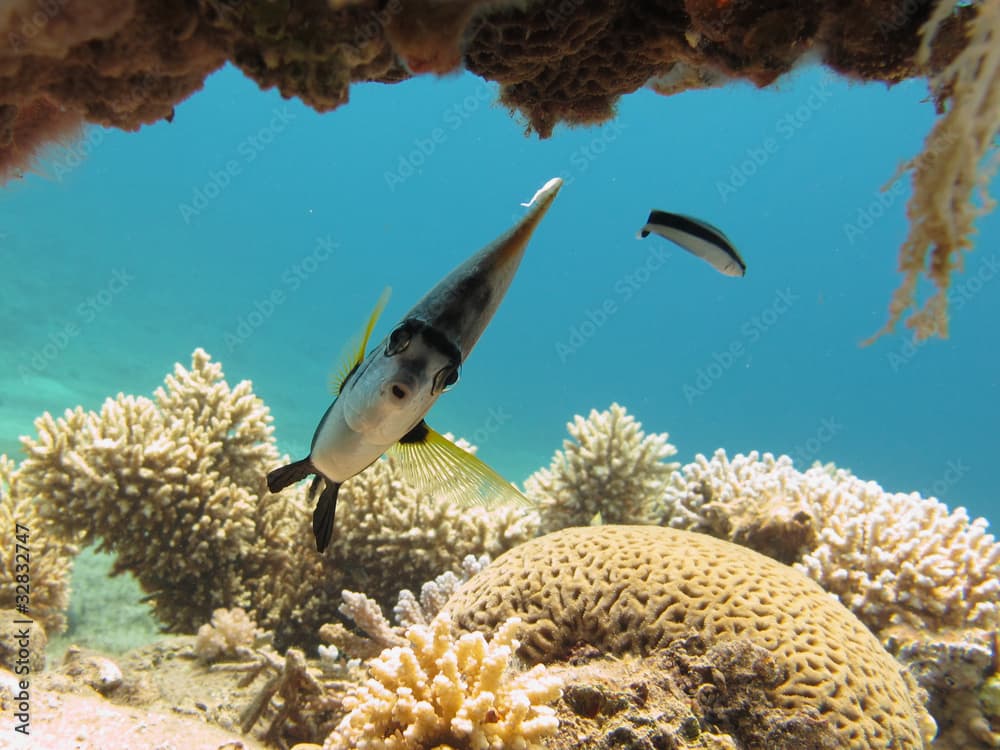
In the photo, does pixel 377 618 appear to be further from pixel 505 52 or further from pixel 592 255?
pixel 592 255

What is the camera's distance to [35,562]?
4297mm

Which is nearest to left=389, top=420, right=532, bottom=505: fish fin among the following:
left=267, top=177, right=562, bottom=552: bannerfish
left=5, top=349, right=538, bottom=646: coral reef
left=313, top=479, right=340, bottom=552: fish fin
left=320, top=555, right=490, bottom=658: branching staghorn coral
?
left=267, top=177, right=562, bottom=552: bannerfish

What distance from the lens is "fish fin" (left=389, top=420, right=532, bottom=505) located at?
5.04ft

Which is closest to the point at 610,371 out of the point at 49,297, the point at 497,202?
the point at 497,202

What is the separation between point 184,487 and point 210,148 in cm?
9510

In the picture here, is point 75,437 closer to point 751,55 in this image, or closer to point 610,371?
point 751,55

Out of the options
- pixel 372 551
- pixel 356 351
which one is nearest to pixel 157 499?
pixel 372 551

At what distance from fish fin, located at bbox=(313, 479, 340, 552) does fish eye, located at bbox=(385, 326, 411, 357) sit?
57 centimetres

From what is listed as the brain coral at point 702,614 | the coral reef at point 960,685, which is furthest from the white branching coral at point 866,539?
the brain coral at point 702,614

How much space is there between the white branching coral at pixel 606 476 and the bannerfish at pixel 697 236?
2.22 m

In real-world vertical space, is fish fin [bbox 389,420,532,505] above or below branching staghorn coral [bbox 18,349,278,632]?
above

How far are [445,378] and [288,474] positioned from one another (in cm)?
67

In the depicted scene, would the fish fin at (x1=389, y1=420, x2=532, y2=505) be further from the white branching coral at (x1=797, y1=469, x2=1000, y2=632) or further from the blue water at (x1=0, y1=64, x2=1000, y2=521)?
the blue water at (x1=0, y1=64, x2=1000, y2=521)

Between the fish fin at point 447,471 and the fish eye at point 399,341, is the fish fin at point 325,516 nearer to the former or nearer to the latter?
the fish fin at point 447,471
